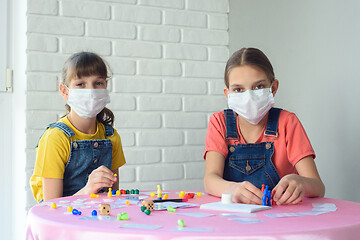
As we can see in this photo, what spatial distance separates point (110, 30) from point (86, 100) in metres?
0.66

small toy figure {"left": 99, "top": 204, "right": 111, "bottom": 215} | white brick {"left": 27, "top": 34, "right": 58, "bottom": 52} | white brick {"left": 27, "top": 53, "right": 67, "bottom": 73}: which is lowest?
small toy figure {"left": 99, "top": 204, "right": 111, "bottom": 215}

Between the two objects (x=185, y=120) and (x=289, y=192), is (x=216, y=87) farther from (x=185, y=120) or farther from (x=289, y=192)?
(x=289, y=192)

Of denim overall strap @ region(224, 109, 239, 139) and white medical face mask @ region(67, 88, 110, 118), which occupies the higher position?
white medical face mask @ region(67, 88, 110, 118)

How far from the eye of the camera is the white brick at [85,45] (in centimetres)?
202

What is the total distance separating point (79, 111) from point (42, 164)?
242 mm

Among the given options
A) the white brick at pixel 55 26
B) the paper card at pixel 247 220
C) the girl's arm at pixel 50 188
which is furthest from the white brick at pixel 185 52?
the paper card at pixel 247 220

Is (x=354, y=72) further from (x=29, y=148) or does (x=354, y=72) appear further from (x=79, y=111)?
(x=29, y=148)

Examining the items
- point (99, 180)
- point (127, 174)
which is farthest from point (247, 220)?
point (127, 174)

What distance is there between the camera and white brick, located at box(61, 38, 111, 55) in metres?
2.02

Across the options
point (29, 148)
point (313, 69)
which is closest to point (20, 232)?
point (29, 148)

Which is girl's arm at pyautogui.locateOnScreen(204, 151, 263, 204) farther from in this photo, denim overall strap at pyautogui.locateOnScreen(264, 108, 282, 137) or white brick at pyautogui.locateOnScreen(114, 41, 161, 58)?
white brick at pyautogui.locateOnScreen(114, 41, 161, 58)

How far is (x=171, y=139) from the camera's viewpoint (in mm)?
2223

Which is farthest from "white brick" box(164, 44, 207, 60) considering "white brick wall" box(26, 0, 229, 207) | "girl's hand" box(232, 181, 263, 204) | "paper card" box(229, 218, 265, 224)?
"paper card" box(229, 218, 265, 224)

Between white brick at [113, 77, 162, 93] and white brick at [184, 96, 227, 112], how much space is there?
0.61ft
